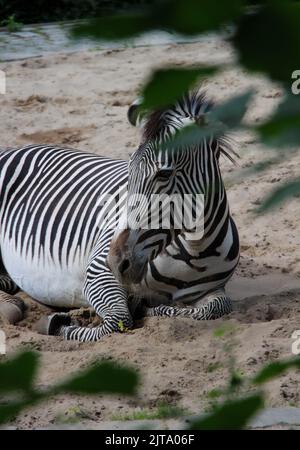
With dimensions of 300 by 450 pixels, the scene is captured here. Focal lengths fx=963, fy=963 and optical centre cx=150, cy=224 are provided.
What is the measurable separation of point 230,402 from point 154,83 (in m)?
0.23

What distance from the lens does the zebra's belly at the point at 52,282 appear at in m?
5.39

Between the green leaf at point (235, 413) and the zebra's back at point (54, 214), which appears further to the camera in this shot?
the zebra's back at point (54, 214)

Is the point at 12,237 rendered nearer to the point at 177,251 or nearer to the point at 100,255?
the point at 100,255

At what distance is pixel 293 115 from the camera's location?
0.60m

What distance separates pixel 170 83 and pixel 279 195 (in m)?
0.11

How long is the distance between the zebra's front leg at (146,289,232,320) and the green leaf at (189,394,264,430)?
167 inches

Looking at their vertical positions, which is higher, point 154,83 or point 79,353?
point 154,83

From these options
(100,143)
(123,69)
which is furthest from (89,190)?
(123,69)

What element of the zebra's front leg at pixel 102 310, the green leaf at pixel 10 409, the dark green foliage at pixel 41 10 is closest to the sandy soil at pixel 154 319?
the zebra's front leg at pixel 102 310

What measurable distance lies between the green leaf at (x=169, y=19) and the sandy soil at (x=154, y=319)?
25mm

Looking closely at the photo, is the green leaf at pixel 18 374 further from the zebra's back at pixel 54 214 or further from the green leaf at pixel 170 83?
the zebra's back at pixel 54 214

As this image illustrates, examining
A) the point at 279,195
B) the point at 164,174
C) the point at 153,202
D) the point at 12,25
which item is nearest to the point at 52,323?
the point at 153,202

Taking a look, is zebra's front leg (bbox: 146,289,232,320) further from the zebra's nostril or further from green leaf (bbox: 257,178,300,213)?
green leaf (bbox: 257,178,300,213)

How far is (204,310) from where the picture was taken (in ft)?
16.1
